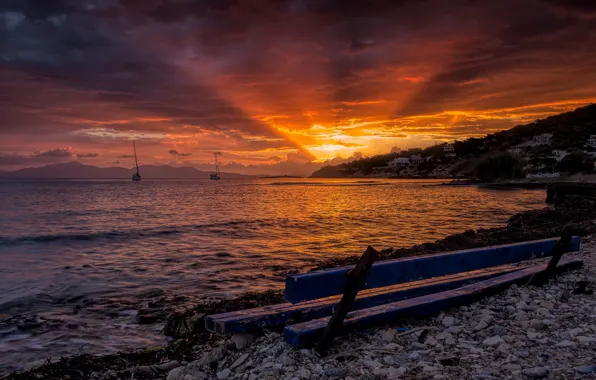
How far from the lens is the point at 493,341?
185 inches

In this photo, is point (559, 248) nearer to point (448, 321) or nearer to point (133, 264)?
point (448, 321)

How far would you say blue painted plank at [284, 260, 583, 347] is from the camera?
464cm

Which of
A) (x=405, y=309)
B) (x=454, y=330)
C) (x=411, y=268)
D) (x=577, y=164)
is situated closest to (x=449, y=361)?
(x=454, y=330)

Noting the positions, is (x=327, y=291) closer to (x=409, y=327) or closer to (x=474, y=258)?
(x=409, y=327)

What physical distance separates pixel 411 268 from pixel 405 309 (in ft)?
1.80

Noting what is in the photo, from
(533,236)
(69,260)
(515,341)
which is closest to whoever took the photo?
(515,341)

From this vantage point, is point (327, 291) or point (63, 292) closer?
point (327, 291)

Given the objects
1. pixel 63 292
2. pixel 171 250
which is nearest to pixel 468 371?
pixel 63 292

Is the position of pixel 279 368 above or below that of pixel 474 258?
below

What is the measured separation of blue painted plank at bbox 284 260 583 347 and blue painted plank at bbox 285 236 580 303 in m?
0.33

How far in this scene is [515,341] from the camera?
473 cm

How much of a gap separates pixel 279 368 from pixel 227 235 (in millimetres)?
20064

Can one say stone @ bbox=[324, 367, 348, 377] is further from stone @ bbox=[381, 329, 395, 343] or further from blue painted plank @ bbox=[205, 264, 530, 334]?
blue painted plank @ bbox=[205, 264, 530, 334]

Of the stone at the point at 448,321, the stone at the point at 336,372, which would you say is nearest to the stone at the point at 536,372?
the stone at the point at 448,321
